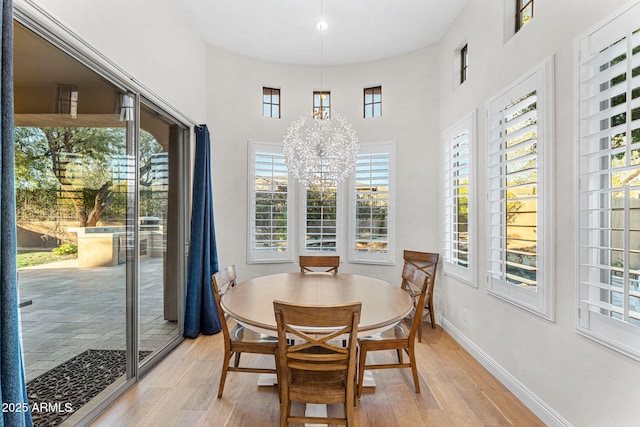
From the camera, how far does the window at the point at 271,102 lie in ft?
15.2

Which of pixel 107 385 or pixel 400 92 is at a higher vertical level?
pixel 400 92

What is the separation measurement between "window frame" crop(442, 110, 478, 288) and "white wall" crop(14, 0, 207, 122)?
3109 mm

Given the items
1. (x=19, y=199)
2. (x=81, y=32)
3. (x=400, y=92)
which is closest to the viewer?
(x=19, y=199)

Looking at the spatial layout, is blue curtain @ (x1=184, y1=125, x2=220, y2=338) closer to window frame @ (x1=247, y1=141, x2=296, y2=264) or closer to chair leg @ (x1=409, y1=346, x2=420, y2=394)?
window frame @ (x1=247, y1=141, x2=296, y2=264)

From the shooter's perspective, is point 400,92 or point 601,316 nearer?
point 601,316

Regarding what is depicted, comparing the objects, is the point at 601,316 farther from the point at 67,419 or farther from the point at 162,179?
the point at 162,179

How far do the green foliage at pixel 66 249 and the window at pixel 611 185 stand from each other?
315 centimetres

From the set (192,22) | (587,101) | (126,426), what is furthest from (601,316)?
(192,22)

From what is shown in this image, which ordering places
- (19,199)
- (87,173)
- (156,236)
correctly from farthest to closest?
1. (156,236)
2. (87,173)
3. (19,199)

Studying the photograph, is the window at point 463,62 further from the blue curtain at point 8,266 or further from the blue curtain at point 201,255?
the blue curtain at point 8,266

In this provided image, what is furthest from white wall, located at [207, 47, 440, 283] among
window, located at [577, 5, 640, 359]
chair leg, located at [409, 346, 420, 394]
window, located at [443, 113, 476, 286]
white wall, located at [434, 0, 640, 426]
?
window, located at [577, 5, 640, 359]

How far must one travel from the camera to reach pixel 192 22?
366 centimetres

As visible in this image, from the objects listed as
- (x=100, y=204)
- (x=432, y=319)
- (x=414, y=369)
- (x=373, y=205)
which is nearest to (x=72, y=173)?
(x=100, y=204)

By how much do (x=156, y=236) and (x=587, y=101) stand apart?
11.7 feet
